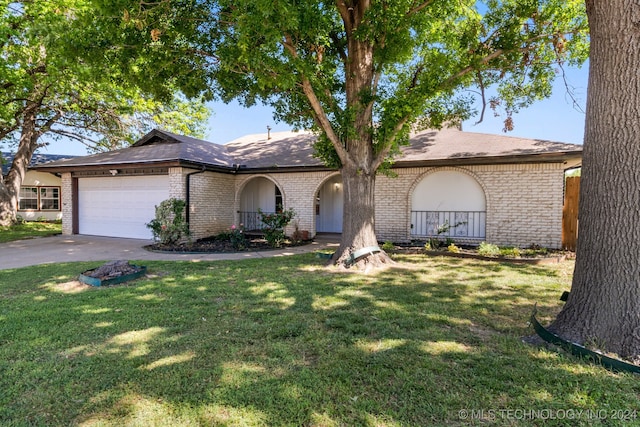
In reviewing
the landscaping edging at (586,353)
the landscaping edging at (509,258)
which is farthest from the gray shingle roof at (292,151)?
the landscaping edging at (586,353)

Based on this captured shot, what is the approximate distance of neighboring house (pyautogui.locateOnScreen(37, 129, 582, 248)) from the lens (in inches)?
410

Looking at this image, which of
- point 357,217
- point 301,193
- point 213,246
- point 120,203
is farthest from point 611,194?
point 120,203

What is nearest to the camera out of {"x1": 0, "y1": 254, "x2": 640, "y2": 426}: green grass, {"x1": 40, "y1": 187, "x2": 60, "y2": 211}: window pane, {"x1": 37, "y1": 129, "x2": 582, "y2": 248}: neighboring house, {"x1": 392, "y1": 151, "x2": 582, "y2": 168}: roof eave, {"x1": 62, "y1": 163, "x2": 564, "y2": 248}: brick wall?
{"x1": 0, "y1": 254, "x2": 640, "y2": 426}: green grass

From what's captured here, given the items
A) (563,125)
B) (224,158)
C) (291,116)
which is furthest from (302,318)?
(563,125)

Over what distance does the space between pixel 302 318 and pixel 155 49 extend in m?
6.54

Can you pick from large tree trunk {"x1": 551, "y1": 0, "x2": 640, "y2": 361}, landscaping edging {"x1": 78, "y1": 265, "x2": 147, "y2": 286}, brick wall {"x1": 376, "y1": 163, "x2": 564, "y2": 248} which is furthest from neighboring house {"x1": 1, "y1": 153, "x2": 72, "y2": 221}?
large tree trunk {"x1": 551, "y1": 0, "x2": 640, "y2": 361}

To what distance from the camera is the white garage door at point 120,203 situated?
13.1m

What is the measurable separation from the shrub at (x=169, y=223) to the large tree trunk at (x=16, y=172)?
1279cm

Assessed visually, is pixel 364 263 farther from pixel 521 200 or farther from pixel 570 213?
pixel 570 213

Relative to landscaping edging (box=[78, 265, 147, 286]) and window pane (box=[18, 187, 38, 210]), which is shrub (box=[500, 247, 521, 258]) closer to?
landscaping edging (box=[78, 265, 147, 286])

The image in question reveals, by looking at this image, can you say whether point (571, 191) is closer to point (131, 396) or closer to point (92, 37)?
point (131, 396)

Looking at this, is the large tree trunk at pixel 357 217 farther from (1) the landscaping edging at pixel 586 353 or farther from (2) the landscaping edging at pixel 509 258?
(1) the landscaping edging at pixel 586 353

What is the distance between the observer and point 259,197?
1664cm

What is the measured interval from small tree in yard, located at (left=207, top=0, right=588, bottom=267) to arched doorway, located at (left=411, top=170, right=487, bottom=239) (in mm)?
3028
